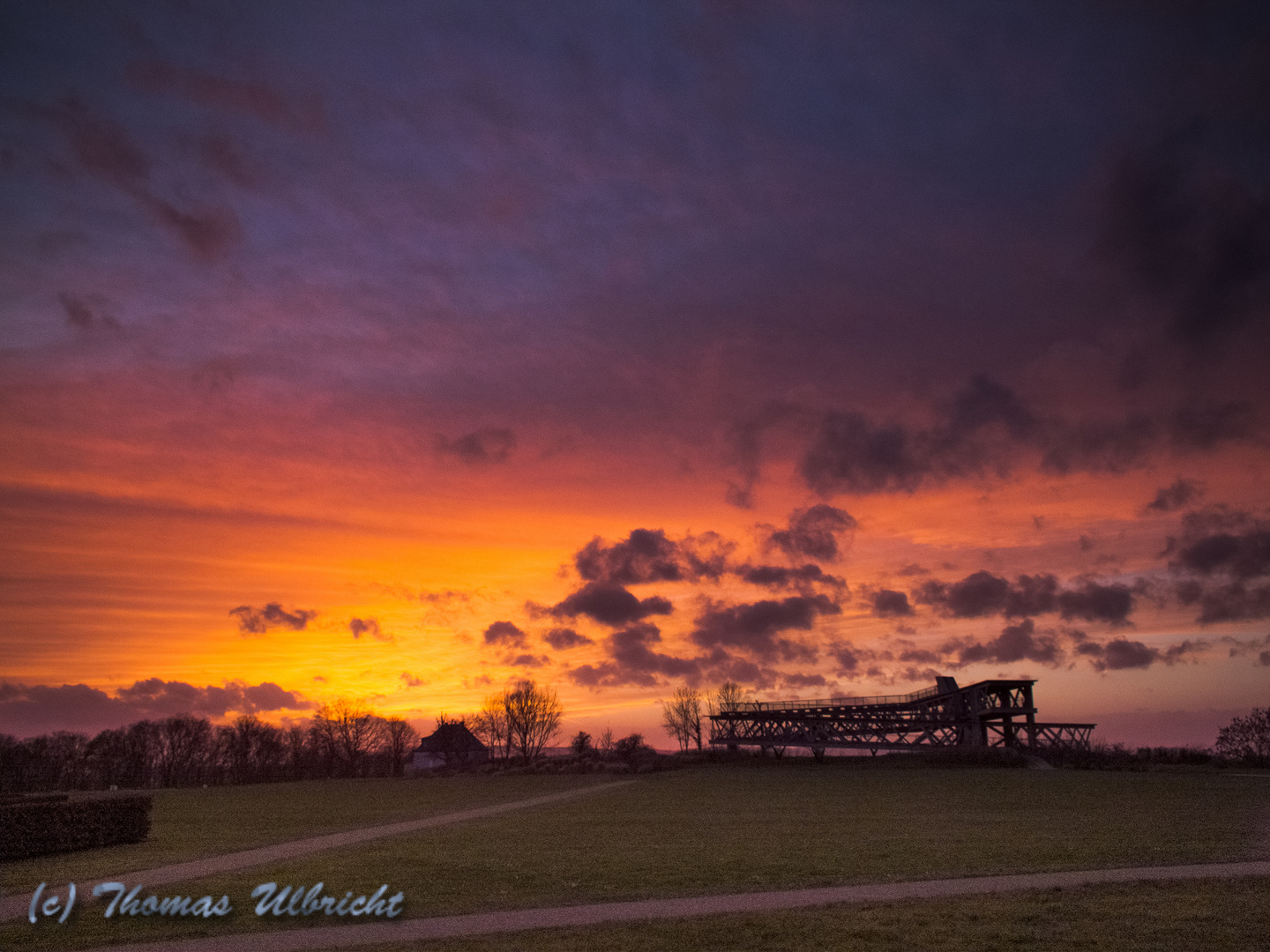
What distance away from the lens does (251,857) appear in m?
20.6

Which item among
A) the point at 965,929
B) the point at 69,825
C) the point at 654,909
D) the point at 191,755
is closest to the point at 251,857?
the point at 69,825

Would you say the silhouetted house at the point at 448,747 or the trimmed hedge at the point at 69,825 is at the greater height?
the trimmed hedge at the point at 69,825

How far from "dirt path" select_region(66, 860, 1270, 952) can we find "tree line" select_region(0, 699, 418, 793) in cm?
8270

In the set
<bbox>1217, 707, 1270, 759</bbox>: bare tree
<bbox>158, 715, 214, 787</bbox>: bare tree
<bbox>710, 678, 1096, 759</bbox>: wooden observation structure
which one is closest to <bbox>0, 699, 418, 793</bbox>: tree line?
<bbox>158, 715, 214, 787</bbox>: bare tree

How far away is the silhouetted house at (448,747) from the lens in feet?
428

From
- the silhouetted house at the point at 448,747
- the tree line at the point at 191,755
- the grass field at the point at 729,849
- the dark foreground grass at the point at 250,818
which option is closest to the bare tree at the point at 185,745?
the tree line at the point at 191,755

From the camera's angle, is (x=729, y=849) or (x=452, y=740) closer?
(x=729, y=849)

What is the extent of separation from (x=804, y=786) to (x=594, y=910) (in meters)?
34.0

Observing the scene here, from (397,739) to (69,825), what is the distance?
93.3 m

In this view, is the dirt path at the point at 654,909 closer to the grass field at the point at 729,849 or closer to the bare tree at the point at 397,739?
the grass field at the point at 729,849

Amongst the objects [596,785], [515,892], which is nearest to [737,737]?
[596,785]

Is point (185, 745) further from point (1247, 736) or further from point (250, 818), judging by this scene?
point (1247, 736)

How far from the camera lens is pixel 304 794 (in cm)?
5016

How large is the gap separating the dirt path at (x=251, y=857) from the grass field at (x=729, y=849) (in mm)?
1027
